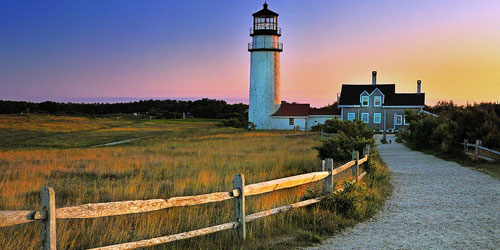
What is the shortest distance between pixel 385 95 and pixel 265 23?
59.5 feet

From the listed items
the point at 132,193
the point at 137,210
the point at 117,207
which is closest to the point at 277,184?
the point at 137,210

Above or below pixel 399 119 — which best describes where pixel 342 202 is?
below

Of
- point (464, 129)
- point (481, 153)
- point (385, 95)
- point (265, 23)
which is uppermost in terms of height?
point (265, 23)

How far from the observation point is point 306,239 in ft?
25.4

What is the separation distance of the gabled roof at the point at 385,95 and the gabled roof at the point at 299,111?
6.88 feet

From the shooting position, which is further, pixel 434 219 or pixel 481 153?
pixel 481 153

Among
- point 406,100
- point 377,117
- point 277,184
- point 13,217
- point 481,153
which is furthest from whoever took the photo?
point 377,117

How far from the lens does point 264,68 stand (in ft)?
173

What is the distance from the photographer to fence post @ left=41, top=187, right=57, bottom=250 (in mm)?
4883

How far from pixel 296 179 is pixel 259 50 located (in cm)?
4470

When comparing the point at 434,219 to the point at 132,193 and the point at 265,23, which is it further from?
the point at 265,23

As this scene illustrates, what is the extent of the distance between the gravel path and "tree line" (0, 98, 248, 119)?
7965 centimetres

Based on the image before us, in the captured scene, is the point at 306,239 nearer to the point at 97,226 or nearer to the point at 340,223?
the point at 340,223

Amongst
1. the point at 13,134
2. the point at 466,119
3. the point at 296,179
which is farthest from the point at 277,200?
the point at 13,134
